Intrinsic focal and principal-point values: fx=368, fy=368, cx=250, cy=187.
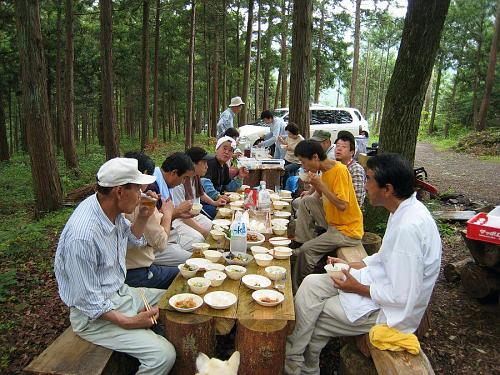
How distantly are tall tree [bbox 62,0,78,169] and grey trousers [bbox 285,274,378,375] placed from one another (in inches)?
471

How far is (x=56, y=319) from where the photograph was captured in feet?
13.2

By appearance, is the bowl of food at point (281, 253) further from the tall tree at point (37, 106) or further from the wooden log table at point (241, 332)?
the tall tree at point (37, 106)

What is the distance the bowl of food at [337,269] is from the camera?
3.17 meters

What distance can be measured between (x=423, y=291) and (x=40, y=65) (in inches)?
306

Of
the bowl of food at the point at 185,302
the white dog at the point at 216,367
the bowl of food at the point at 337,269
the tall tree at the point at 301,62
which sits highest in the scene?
the tall tree at the point at 301,62

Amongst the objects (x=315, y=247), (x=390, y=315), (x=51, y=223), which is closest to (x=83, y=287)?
(x=390, y=315)

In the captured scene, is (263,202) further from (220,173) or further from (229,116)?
(229,116)

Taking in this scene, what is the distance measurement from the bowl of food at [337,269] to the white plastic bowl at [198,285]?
109 centimetres

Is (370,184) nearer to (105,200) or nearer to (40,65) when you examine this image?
(105,200)

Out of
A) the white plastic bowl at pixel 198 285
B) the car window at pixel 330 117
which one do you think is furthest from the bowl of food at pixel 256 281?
the car window at pixel 330 117

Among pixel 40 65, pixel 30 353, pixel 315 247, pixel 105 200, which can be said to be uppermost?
pixel 40 65

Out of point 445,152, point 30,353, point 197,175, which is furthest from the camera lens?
point 445,152

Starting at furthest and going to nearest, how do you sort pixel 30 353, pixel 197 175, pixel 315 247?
1. pixel 197 175
2. pixel 315 247
3. pixel 30 353

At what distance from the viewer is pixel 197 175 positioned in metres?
5.27
